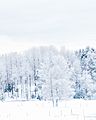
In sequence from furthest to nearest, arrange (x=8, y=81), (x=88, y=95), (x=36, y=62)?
(x=36, y=62) → (x=8, y=81) → (x=88, y=95)

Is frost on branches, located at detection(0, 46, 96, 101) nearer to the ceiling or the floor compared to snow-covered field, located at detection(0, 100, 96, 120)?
nearer to the ceiling

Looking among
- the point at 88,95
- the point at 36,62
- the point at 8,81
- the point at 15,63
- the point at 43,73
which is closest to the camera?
the point at 43,73

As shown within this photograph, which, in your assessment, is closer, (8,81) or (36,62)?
(8,81)

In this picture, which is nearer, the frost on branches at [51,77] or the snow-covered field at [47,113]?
the snow-covered field at [47,113]

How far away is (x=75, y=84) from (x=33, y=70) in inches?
1210

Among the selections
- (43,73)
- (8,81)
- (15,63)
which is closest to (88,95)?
(43,73)

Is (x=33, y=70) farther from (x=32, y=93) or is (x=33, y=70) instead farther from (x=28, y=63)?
(x=32, y=93)

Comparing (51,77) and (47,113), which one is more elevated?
(51,77)

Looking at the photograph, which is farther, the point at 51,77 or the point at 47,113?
the point at 51,77

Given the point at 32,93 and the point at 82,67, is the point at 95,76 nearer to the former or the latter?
the point at 82,67

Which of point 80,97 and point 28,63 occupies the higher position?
point 28,63

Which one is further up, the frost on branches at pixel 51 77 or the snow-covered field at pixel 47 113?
the frost on branches at pixel 51 77

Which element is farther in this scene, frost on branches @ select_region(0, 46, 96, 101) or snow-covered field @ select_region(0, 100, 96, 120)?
frost on branches @ select_region(0, 46, 96, 101)

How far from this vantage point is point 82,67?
81562 mm
